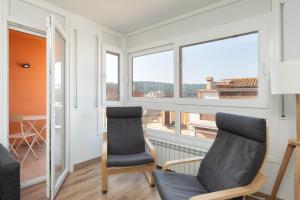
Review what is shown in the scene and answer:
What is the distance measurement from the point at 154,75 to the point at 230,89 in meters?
1.48

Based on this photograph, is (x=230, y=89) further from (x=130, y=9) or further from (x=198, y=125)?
(x=130, y=9)

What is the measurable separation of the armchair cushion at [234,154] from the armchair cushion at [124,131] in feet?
3.90

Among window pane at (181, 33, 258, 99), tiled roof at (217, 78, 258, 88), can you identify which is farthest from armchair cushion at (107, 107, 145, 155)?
tiled roof at (217, 78, 258, 88)

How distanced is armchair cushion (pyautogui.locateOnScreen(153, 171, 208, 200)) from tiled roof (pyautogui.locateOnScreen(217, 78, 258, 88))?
51.3 inches

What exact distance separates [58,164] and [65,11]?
227 centimetres

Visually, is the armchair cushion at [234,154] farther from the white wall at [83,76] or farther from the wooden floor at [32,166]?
the wooden floor at [32,166]

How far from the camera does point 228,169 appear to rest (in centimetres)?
164

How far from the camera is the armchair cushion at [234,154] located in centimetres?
145

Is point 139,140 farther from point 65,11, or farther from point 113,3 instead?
point 65,11

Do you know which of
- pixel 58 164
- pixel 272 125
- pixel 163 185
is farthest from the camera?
pixel 58 164

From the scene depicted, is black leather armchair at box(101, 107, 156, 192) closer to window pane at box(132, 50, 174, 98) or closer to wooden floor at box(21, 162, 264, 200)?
wooden floor at box(21, 162, 264, 200)

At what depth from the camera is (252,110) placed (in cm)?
226

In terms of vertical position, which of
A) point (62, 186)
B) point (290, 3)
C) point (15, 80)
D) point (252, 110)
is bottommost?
point (62, 186)

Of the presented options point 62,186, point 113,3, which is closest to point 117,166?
point 62,186
